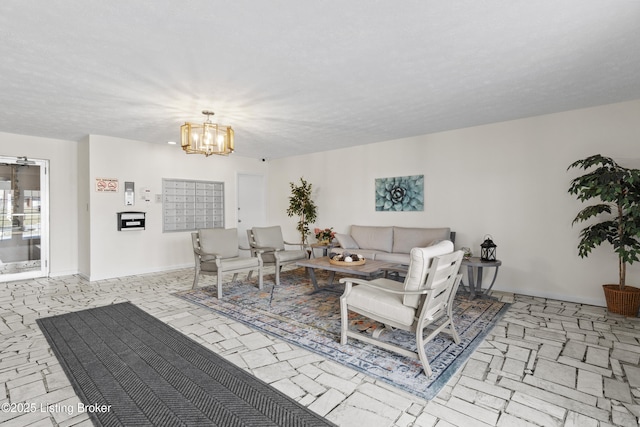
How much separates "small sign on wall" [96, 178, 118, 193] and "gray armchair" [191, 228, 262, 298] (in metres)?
1.95

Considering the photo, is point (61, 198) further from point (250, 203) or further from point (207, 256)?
point (250, 203)

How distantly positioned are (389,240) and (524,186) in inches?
87.0

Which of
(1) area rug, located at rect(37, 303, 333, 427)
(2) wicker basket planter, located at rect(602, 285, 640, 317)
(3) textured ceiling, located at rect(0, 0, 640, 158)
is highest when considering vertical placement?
(3) textured ceiling, located at rect(0, 0, 640, 158)

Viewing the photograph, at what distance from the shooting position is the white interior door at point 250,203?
24.9 ft

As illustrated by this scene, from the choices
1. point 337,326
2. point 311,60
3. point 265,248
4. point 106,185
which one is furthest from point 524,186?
point 106,185

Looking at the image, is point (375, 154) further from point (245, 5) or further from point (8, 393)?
point (8, 393)

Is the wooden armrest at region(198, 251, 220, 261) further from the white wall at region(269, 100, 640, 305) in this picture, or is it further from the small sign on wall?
the white wall at region(269, 100, 640, 305)

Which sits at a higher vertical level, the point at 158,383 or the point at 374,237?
the point at 374,237

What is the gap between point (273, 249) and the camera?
5289mm

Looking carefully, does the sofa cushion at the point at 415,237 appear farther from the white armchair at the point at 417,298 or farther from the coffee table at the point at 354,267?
the white armchair at the point at 417,298

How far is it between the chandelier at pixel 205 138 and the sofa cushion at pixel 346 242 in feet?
9.14

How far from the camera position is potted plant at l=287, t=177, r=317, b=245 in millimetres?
6980

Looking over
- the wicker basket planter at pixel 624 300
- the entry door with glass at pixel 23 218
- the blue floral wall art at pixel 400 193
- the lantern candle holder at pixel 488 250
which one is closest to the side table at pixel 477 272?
the lantern candle holder at pixel 488 250

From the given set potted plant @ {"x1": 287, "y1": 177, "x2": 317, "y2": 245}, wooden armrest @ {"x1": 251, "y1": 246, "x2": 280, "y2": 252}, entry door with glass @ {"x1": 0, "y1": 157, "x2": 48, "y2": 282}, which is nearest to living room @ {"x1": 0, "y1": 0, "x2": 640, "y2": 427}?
entry door with glass @ {"x1": 0, "y1": 157, "x2": 48, "y2": 282}
